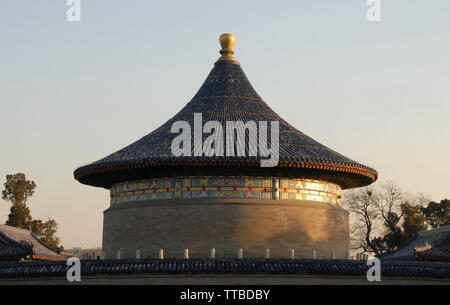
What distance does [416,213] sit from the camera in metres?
50.1

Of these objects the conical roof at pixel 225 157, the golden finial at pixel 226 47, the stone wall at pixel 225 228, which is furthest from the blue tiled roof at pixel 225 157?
the stone wall at pixel 225 228

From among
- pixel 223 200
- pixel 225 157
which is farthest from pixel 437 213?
pixel 225 157

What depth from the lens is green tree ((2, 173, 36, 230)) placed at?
1898 inches

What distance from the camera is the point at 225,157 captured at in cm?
2608

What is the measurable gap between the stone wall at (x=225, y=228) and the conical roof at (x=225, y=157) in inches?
50.3

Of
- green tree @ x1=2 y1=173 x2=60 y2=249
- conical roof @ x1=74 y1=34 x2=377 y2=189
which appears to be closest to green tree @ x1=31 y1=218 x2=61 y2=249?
green tree @ x1=2 y1=173 x2=60 y2=249

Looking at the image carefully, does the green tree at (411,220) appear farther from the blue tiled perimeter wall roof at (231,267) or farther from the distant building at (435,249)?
the blue tiled perimeter wall roof at (231,267)

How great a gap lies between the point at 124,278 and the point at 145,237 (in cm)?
662

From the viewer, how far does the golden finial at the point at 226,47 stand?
33.7m

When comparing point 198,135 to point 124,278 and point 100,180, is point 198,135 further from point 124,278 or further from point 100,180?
point 124,278

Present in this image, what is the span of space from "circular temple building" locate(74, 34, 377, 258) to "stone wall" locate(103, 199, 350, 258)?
0.04 metres

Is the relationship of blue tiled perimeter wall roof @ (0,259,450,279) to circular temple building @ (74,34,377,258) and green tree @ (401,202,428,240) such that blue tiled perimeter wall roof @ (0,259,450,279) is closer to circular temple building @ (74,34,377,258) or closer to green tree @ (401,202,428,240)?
circular temple building @ (74,34,377,258)

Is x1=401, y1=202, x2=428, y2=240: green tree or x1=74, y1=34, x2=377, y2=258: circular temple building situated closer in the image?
x1=74, y1=34, x2=377, y2=258: circular temple building
